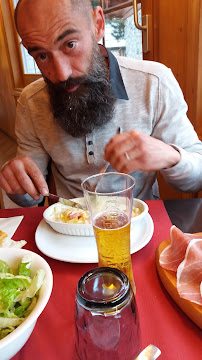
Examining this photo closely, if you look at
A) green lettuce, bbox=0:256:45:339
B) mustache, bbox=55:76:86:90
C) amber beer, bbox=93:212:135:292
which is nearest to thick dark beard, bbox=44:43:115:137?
mustache, bbox=55:76:86:90

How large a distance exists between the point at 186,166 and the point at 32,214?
62 centimetres

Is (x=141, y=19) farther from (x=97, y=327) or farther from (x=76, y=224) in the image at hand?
(x=97, y=327)

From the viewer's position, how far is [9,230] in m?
1.06

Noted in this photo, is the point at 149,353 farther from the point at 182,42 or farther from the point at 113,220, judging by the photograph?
the point at 182,42

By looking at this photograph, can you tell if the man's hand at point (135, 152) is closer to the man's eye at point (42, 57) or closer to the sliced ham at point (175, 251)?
the sliced ham at point (175, 251)

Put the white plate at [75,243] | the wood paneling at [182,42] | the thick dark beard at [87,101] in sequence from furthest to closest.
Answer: the wood paneling at [182,42]
the thick dark beard at [87,101]
the white plate at [75,243]

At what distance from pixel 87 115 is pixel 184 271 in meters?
0.86

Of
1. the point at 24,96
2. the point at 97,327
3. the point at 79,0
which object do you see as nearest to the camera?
the point at 97,327

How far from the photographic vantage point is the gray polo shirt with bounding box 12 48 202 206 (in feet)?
4.55

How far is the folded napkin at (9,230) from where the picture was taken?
95 cm

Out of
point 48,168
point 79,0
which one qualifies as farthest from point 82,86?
point 48,168

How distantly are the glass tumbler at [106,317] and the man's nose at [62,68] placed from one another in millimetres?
889

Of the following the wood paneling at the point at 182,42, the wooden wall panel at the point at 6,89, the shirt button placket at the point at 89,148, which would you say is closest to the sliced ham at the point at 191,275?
the shirt button placket at the point at 89,148

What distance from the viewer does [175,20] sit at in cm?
187
